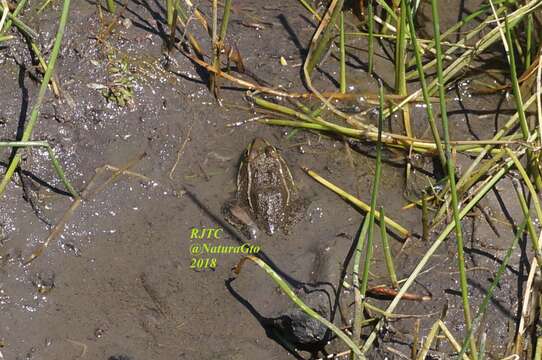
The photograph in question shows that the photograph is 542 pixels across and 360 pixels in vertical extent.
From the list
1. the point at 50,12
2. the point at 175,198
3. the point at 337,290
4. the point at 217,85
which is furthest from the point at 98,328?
the point at 50,12

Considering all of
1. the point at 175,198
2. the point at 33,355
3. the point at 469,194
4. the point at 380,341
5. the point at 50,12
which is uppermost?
the point at 50,12

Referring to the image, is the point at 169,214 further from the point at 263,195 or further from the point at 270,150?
the point at 270,150

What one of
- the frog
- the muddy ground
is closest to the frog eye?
the frog

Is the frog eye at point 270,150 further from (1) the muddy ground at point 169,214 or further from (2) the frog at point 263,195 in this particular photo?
(1) the muddy ground at point 169,214

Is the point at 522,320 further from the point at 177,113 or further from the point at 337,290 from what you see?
the point at 177,113

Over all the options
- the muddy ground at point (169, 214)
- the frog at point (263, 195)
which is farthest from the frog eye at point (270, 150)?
the muddy ground at point (169, 214)

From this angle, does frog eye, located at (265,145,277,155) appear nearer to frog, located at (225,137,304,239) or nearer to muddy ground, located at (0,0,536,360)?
frog, located at (225,137,304,239)
